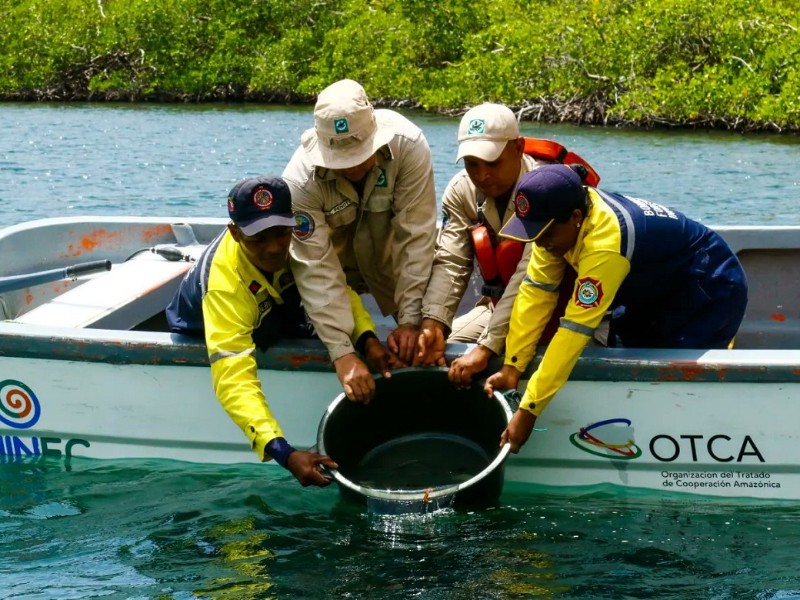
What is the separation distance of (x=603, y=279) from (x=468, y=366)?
0.65 m

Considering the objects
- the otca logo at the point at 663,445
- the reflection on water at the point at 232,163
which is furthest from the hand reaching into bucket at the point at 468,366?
the reflection on water at the point at 232,163

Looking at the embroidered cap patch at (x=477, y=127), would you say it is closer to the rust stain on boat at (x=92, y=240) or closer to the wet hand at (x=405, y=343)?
the wet hand at (x=405, y=343)

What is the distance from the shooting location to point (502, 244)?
→ 4523 mm

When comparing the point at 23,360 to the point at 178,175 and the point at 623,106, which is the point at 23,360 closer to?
the point at 178,175

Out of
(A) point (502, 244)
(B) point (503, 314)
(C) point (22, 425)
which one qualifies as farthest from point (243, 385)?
(C) point (22, 425)

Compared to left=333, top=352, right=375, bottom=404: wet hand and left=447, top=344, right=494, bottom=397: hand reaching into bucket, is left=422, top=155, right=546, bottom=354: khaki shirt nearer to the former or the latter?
left=447, top=344, right=494, bottom=397: hand reaching into bucket

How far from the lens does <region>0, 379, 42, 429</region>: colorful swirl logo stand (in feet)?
15.9

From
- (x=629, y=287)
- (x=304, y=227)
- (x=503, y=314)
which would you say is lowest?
(x=503, y=314)

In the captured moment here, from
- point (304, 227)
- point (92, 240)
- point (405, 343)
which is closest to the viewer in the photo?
point (304, 227)

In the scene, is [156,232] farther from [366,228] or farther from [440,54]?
[440,54]

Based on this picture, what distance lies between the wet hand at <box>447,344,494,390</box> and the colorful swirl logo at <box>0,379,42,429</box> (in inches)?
72.2

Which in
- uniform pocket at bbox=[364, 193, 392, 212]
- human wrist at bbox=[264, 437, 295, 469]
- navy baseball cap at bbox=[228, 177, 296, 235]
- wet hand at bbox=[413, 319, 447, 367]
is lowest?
human wrist at bbox=[264, 437, 295, 469]

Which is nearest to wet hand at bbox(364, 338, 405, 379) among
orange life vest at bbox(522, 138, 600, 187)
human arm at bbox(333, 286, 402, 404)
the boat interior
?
human arm at bbox(333, 286, 402, 404)

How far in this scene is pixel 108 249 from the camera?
6453mm
